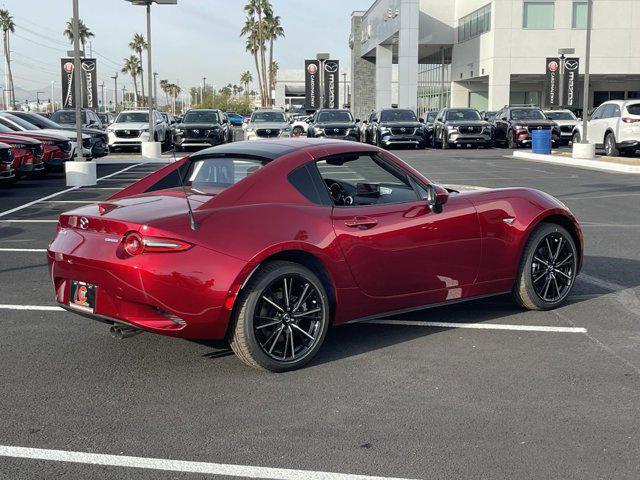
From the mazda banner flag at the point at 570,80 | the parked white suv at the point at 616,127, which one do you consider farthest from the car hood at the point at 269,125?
the mazda banner flag at the point at 570,80

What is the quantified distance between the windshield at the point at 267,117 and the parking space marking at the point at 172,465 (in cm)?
2859

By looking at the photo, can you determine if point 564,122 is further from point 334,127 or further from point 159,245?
point 159,245

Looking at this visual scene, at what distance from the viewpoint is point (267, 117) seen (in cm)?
3262

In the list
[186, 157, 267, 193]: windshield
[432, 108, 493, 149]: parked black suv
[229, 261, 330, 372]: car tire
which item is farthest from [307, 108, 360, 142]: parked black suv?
[229, 261, 330, 372]: car tire

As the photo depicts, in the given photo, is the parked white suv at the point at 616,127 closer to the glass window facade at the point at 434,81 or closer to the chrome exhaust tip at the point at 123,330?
the chrome exhaust tip at the point at 123,330

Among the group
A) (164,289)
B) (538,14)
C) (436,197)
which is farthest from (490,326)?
(538,14)

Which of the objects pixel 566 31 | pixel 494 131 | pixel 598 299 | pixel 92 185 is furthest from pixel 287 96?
pixel 598 299

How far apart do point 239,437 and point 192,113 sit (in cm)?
3076

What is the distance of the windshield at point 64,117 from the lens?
105ft

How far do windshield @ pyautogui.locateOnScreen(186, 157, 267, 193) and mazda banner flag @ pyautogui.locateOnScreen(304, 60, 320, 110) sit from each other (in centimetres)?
3923

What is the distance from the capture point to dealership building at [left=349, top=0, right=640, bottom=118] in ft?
168

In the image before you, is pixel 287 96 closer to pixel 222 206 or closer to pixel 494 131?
pixel 494 131

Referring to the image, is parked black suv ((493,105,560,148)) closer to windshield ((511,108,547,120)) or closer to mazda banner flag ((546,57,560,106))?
windshield ((511,108,547,120))

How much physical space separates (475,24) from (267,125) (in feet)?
96.8
